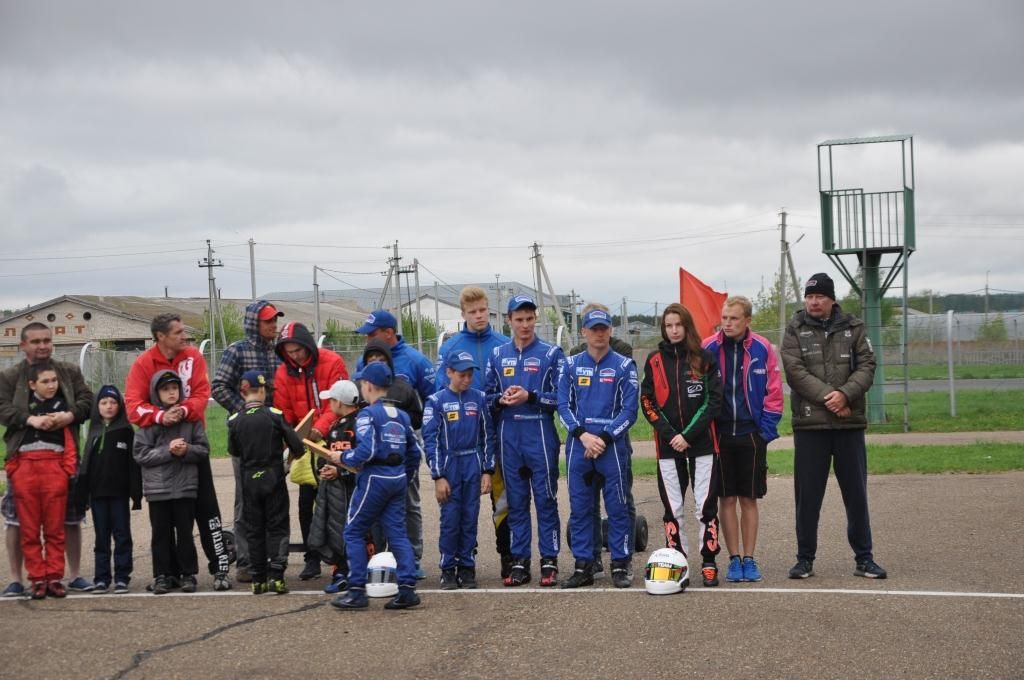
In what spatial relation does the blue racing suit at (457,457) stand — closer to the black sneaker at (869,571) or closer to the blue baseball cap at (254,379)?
the blue baseball cap at (254,379)

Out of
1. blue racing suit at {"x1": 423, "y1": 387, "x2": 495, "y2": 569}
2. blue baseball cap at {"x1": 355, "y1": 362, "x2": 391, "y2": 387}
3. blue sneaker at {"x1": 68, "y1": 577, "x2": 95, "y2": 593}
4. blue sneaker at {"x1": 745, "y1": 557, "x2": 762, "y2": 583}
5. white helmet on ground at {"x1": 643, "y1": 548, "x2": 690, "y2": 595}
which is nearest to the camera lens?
white helmet on ground at {"x1": 643, "y1": 548, "x2": 690, "y2": 595}

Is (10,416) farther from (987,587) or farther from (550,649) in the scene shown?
(987,587)

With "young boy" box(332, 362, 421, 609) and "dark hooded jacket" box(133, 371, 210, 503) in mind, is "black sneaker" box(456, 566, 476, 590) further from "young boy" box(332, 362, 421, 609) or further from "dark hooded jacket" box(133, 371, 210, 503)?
"dark hooded jacket" box(133, 371, 210, 503)

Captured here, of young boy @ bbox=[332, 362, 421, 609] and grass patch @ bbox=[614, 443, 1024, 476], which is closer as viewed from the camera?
young boy @ bbox=[332, 362, 421, 609]

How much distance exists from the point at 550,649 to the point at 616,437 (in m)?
2.06

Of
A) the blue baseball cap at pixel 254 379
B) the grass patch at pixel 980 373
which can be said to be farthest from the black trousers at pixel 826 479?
the grass patch at pixel 980 373

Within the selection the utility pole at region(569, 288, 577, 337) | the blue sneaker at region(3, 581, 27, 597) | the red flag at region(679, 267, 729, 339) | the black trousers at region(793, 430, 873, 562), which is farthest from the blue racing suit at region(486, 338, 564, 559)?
the utility pole at region(569, 288, 577, 337)

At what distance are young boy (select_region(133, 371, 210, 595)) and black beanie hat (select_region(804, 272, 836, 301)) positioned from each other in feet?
15.3

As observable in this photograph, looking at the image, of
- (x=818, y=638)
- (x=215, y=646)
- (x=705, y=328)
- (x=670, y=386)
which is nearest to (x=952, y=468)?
(x=705, y=328)

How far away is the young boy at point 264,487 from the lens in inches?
305

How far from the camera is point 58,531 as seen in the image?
802 centimetres

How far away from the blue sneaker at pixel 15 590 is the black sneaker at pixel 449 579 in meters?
3.10

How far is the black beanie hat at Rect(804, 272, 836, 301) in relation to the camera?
25.4ft

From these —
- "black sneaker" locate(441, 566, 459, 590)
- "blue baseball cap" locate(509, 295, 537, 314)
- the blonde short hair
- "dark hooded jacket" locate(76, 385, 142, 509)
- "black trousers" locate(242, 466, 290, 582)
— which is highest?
the blonde short hair
